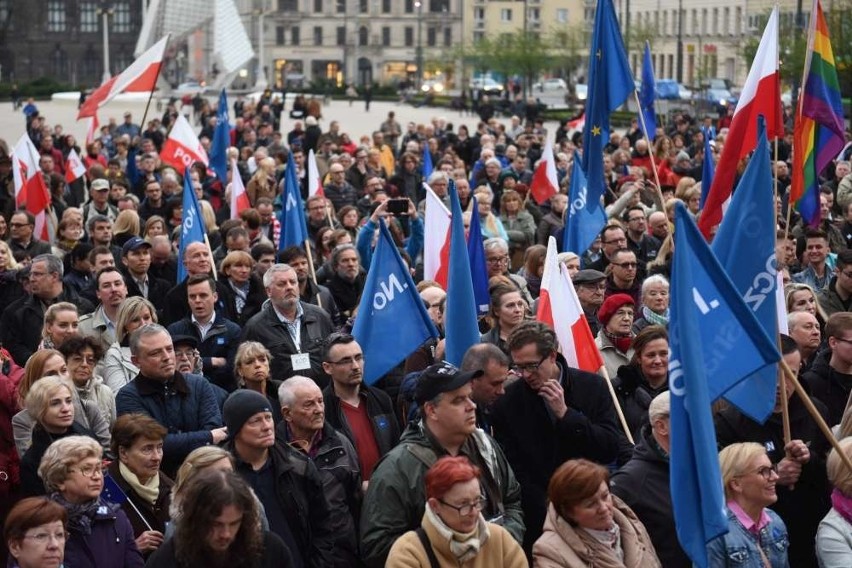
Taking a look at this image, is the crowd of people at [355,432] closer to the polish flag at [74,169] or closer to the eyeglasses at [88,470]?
the eyeglasses at [88,470]

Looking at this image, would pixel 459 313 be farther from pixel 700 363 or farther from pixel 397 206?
pixel 397 206

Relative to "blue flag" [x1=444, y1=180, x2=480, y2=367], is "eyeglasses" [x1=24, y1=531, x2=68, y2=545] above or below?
below

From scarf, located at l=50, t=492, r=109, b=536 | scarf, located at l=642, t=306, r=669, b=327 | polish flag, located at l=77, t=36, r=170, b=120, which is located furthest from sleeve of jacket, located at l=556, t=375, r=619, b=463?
polish flag, located at l=77, t=36, r=170, b=120

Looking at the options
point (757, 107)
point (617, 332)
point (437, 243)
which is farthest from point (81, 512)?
→ point (757, 107)

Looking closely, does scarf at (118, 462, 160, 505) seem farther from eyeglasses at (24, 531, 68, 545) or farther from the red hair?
the red hair

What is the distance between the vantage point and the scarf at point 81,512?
20.7ft

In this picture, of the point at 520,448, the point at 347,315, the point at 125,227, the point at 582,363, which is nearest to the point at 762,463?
the point at 520,448

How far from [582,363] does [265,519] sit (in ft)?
9.03

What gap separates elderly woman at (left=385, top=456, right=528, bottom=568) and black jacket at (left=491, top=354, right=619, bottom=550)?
4.29ft

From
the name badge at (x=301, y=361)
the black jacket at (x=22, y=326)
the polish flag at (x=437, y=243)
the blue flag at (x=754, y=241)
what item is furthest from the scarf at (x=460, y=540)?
the polish flag at (x=437, y=243)

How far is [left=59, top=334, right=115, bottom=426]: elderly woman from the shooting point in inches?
321

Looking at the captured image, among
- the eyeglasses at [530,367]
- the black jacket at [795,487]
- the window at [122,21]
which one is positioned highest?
the window at [122,21]

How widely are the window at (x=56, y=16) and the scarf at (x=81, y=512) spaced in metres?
109

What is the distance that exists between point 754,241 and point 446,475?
2.52 meters
